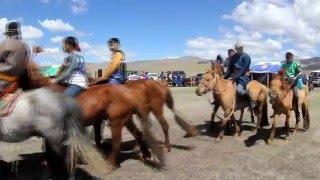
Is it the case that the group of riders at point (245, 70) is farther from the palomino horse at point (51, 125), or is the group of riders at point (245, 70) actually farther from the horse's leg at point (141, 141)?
the palomino horse at point (51, 125)

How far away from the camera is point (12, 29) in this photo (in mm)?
7699

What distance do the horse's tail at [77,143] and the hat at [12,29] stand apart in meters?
1.33

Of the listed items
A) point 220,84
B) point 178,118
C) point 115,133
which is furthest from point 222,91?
point 115,133

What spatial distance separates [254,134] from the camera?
13633 millimetres

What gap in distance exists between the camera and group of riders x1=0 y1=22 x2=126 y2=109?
7270 mm

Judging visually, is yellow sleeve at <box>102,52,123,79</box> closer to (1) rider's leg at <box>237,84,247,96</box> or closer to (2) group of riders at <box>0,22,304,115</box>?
(2) group of riders at <box>0,22,304,115</box>

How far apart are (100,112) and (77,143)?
6.54ft

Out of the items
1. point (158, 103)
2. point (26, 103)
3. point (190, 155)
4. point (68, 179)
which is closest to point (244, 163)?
point (190, 155)

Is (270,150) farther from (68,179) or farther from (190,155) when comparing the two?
(68,179)

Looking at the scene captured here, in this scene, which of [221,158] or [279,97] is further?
[279,97]

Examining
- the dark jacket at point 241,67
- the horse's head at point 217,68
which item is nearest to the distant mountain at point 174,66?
the dark jacket at point 241,67

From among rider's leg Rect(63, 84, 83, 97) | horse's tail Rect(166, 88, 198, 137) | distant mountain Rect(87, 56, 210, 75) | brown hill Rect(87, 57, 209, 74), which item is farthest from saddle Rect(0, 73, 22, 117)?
brown hill Rect(87, 57, 209, 74)

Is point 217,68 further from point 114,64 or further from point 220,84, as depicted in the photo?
point 114,64

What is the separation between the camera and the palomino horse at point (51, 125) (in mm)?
7188
